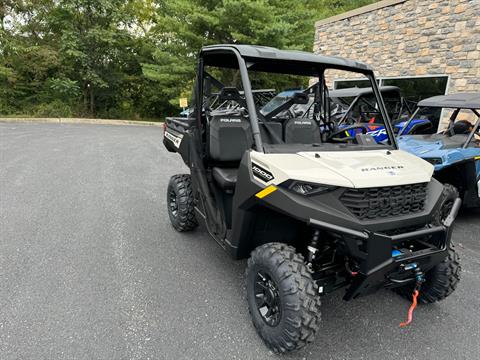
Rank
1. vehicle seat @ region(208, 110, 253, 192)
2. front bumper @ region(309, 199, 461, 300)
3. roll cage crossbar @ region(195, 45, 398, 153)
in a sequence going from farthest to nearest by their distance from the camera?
vehicle seat @ region(208, 110, 253, 192)
roll cage crossbar @ region(195, 45, 398, 153)
front bumper @ region(309, 199, 461, 300)

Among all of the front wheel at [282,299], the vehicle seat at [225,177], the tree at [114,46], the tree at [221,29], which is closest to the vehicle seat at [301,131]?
the vehicle seat at [225,177]

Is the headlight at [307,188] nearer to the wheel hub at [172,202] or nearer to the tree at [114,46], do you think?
the wheel hub at [172,202]

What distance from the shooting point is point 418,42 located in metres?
8.33

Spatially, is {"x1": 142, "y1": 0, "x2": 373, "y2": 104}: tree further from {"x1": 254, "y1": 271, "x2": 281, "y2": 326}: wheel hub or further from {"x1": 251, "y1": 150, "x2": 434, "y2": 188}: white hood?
{"x1": 254, "y1": 271, "x2": 281, "y2": 326}: wheel hub

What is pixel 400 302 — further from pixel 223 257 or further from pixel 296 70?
pixel 296 70

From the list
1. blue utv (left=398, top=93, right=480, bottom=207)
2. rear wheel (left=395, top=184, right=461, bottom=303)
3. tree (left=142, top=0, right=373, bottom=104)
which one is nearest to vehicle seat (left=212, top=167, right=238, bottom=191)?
rear wheel (left=395, top=184, right=461, bottom=303)

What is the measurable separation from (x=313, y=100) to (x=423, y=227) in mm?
1666

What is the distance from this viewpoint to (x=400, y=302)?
8.20ft

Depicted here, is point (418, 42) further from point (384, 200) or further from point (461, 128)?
point (384, 200)

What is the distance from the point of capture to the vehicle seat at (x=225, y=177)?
8.26 feet

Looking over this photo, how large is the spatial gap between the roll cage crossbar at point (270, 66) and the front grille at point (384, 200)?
603mm

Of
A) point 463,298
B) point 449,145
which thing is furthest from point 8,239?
point 449,145

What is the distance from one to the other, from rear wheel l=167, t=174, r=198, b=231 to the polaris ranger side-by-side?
0.63m

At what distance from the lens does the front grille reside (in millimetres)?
1796
